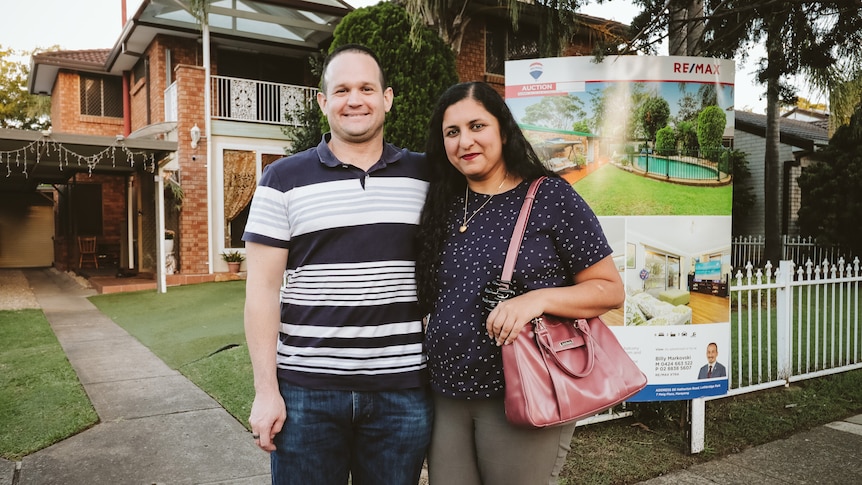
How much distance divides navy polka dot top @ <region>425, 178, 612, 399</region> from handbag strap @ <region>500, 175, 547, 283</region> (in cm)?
2

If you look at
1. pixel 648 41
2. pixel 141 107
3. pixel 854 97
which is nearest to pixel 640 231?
pixel 648 41

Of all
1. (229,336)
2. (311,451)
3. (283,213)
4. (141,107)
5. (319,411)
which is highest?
(141,107)

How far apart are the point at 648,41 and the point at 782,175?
656 inches

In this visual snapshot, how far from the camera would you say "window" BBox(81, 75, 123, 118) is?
18281 millimetres

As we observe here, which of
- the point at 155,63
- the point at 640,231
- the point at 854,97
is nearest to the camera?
the point at 640,231

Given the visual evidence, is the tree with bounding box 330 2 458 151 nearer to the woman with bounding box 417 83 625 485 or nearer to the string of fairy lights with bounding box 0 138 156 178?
Result: the string of fairy lights with bounding box 0 138 156 178

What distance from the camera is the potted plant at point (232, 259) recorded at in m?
13.7

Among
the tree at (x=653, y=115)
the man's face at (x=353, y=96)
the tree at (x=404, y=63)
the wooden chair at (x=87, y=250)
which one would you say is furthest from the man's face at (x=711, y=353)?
the wooden chair at (x=87, y=250)

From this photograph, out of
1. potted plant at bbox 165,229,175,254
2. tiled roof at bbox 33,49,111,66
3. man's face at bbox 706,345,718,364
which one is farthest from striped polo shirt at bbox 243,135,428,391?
tiled roof at bbox 33,49,111,66

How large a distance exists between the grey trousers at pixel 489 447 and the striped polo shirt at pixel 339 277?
0.61 ft

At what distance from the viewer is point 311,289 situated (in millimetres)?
1896

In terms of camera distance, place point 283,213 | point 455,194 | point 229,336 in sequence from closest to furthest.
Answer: point 283,213
point 455,194
point 229,336

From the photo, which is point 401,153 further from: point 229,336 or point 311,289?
point 229,336

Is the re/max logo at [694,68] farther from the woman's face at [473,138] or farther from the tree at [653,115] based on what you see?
the woman's face at [473,138]
